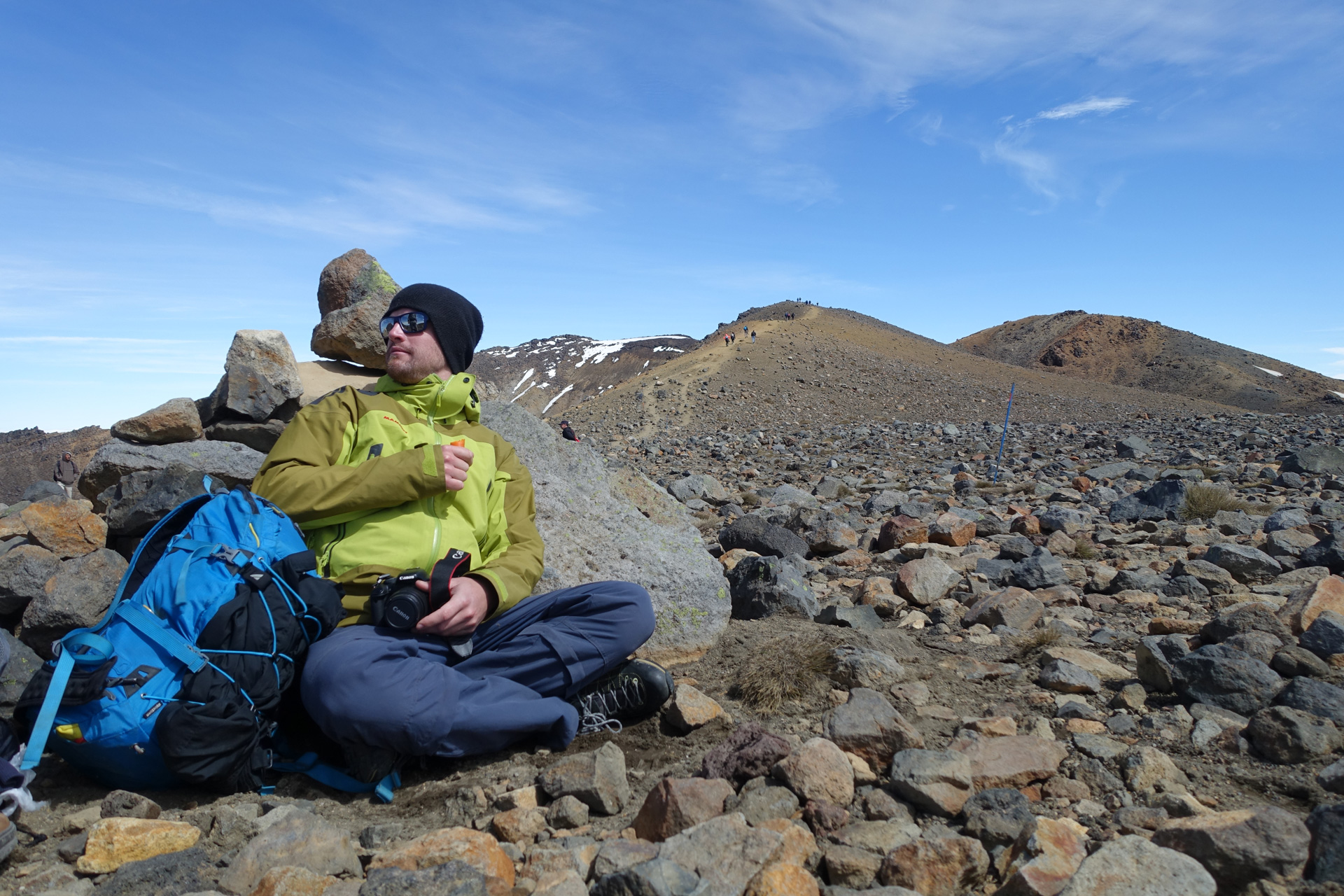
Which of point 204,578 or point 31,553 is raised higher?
point 204,578

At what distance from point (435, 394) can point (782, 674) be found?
206cm

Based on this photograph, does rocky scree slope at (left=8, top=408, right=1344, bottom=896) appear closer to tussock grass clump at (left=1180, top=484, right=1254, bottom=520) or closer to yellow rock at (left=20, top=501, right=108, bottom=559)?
yellow rock at (left=20, top=501, right=108, bottom=559)

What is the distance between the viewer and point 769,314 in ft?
204

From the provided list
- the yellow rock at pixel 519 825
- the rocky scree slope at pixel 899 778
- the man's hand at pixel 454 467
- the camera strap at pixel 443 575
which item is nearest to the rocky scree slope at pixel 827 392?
the rocky scree slope at pixel 899 778

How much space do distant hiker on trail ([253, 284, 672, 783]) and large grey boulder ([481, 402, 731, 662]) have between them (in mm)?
640

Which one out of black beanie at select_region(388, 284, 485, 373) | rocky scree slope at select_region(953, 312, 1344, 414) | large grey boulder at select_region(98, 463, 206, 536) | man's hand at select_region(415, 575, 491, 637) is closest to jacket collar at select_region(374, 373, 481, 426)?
black beanie at select_region(388, 284, 485, 373)

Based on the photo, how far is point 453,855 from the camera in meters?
2.19

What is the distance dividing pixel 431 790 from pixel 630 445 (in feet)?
60.0

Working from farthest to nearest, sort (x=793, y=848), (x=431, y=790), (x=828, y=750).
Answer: (x=431, y=790) → (x=828, y=750) → (x=793, y=848)

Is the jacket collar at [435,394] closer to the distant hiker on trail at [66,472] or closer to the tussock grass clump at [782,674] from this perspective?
the tussock grass clump at [782,674]

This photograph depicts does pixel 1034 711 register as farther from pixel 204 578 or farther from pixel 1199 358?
pixel 1199 358

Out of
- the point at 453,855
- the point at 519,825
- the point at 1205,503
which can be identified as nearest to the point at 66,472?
the point at 519,825

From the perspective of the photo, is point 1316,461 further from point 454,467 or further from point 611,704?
point 454,467

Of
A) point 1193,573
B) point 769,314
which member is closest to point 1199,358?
point 769,314
